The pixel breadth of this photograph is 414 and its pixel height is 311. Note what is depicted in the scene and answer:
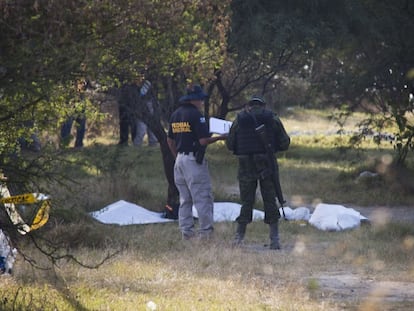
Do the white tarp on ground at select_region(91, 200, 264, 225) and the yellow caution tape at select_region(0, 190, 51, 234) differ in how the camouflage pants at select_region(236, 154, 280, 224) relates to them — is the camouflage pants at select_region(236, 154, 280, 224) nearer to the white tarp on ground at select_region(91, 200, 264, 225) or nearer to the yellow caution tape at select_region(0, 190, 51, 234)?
the white tarp on ground at select_region(91, 200, 264, 225)

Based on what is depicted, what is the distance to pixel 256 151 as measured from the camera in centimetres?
1237

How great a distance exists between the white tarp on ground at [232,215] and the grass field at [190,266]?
0.86 feet

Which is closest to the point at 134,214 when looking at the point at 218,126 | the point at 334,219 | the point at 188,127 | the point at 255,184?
the point at 334,219

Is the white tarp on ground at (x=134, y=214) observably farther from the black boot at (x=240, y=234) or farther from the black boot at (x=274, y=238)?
the black boot at (x=274, y=238)

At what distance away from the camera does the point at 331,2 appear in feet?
69.3

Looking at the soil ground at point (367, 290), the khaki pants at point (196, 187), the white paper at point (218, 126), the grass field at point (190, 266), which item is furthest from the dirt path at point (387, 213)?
the soil ground at point (367, 290)

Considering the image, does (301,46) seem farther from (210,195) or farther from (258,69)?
(210,195)

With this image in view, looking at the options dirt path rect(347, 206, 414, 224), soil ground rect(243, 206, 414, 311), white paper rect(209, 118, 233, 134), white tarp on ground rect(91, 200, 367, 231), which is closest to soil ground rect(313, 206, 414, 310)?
soil ground rect(243, 206, 414, 311)

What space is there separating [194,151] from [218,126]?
623mm

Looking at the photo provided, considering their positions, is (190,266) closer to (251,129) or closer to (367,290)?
(367,290)

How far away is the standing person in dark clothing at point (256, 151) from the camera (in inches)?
487

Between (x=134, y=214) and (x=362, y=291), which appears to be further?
(x=134, y=214)

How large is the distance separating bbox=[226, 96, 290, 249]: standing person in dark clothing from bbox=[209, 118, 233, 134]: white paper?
20 cm

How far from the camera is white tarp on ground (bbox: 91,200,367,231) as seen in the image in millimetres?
14500
